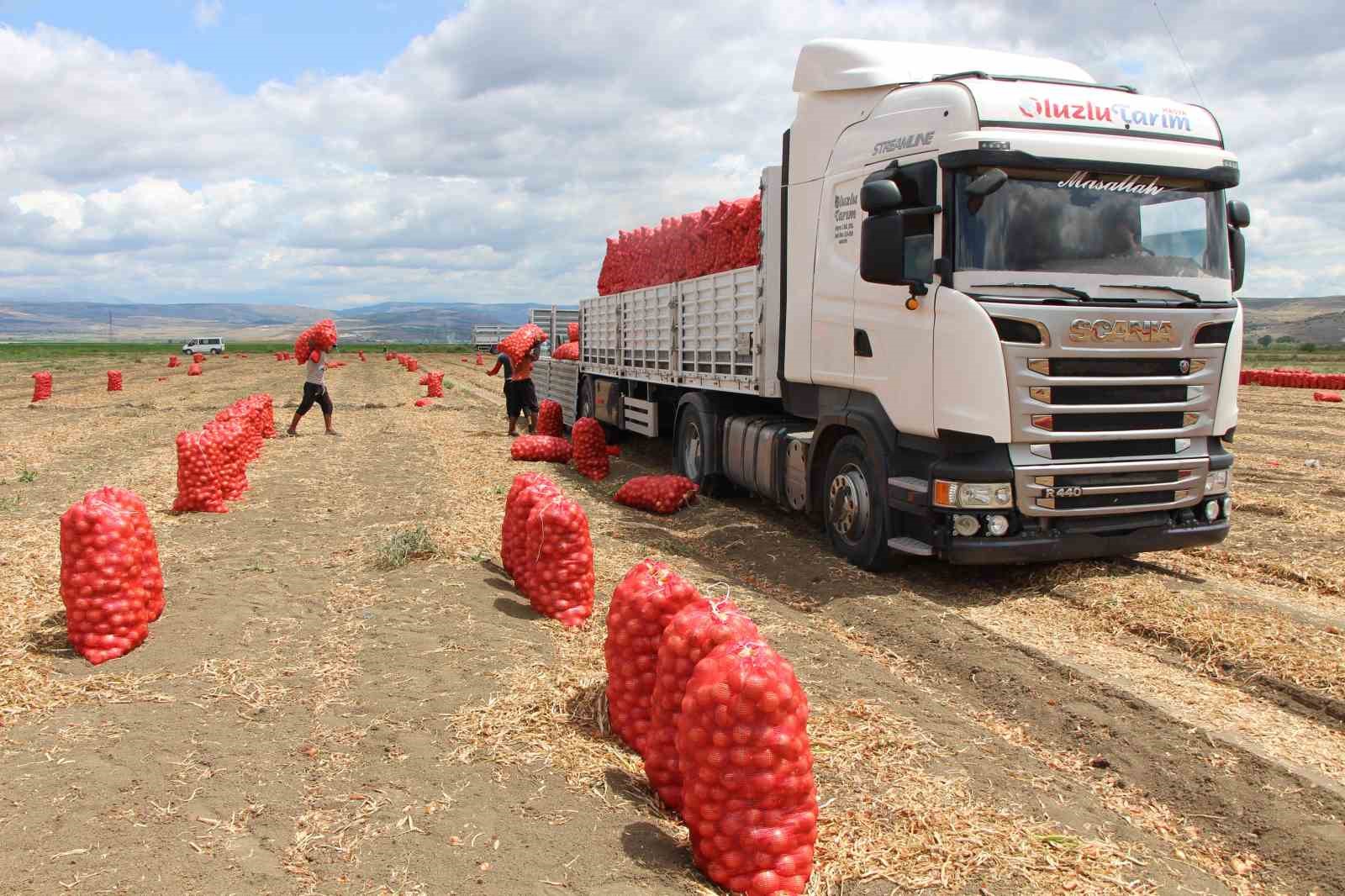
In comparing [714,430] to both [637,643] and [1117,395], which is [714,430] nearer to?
[1117,395]

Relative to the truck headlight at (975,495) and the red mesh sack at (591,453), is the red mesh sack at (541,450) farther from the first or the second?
the truck headlight at (975,495)

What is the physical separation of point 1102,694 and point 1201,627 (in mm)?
1328

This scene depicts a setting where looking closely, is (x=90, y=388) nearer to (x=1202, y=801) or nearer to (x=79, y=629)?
(x=79, y=629)

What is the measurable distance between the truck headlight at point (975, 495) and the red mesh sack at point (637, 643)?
3.27 m

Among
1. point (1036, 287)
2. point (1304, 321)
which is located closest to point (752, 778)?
point (1036, 287)

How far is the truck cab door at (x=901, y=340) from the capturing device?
745 cm

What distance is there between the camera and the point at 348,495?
1155 centimetres

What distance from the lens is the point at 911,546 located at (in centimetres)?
769

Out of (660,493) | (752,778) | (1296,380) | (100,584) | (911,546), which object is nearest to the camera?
(752,778)

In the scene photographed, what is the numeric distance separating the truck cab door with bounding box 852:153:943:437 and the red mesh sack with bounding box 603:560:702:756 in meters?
3.58

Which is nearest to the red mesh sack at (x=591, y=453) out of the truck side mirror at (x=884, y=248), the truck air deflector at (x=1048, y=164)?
the truck side mirror at (x=884, y=248)

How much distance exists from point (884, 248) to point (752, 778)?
490 cm

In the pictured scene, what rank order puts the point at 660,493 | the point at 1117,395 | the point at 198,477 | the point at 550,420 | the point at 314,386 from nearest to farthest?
the point at 1117,395 → the point at 198,477 → the point at 660,493 → the point at 314,386 → the point at 550,420

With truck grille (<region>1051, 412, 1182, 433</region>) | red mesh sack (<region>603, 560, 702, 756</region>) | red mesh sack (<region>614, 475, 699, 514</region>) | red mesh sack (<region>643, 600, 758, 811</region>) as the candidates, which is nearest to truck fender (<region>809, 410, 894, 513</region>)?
truck grille (<region>1051, 412, 1182, 433</region>)
